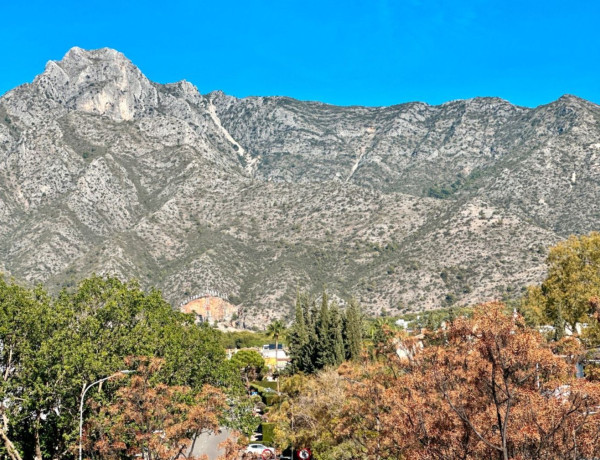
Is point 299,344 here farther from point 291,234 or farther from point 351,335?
point 291,234

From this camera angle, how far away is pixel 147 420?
97.9 ft

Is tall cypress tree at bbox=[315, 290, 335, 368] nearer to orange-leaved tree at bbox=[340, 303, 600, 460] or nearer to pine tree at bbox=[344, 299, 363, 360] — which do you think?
pine tree at bbox=[344, 299, 363, 360]

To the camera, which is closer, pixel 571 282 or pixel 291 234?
pixel 571 282

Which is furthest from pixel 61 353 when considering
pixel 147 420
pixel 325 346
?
pixel 325 346

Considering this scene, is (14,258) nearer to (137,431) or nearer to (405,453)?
(137,431)

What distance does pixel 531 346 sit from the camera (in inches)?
696

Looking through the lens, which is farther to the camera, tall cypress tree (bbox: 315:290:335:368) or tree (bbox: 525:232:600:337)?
tall cypress tree (bbox: 315:290:335:368)

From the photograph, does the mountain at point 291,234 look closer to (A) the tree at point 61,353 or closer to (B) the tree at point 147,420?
(A) the tree at point 61,353

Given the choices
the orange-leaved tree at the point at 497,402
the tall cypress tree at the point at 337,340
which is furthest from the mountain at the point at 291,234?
the orange-leaved tree at the point at 497,402

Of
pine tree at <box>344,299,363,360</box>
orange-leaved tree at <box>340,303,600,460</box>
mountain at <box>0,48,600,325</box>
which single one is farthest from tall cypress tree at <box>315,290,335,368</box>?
mountain at <box>0,48,600,325</box>

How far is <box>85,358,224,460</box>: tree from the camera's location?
1154 inches

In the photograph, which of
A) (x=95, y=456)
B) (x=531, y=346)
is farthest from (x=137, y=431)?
(x=531, y=346)

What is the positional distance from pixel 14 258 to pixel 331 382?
138 meters

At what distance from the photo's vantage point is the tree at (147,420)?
29312 mm
